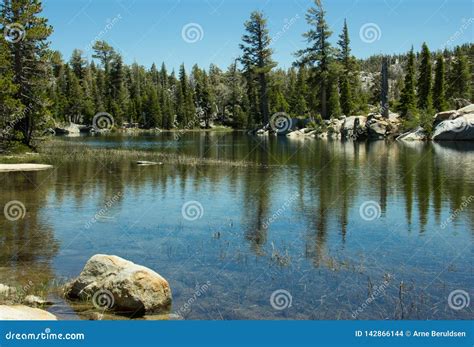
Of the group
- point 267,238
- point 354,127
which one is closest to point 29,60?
point 267,238

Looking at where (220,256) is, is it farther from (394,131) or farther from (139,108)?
(139,108)

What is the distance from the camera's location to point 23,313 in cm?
927

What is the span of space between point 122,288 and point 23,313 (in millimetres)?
2294

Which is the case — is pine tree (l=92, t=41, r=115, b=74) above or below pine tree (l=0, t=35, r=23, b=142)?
above

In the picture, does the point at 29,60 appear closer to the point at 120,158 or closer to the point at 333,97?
the point at 120,158

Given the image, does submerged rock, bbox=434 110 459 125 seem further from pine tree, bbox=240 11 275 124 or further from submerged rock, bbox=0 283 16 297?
submerged rock, bbox=0 283 16 297

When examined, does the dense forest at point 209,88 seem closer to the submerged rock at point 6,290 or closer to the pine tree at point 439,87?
the pine tree at point 439,87

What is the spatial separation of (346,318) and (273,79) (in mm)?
84124

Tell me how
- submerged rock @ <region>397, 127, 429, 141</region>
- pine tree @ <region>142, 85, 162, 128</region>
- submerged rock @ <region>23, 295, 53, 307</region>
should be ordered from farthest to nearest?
pine tree @ <region>142, 85, 162, 128</region> < submerged rock @ <region>397, 127, 429, 141</region> < submerged rock @ <region>23, 295, 53, 307</region>

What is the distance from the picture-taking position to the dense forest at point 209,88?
1817 inches

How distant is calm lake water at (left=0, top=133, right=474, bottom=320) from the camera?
38.8 feet

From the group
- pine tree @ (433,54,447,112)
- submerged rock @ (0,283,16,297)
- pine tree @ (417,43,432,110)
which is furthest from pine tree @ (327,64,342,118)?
submerged rock @ (0,283,16,297)

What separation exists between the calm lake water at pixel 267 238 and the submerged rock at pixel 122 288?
20.1 inches

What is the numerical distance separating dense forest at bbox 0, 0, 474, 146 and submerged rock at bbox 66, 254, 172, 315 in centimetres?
3123
